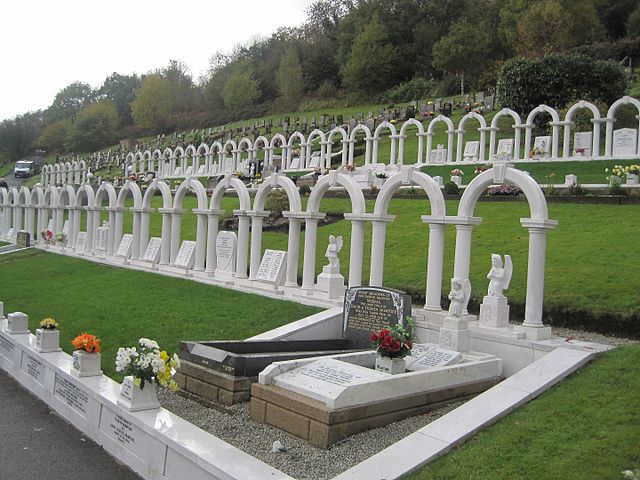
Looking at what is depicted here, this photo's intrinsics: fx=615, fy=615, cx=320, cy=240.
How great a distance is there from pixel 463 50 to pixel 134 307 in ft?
177

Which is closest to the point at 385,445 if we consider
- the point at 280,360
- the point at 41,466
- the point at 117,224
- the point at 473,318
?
the point at 280,360

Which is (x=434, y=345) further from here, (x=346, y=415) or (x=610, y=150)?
(x=610, y=150)

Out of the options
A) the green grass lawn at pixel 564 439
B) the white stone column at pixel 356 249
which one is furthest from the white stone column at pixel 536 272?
the white stone column at pixel 356 249

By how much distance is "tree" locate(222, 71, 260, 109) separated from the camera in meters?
82.1

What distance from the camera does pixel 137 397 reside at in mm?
7156

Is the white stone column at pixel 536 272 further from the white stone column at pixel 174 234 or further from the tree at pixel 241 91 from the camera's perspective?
the tree at pixel 241 91

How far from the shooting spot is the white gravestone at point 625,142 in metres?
24.1

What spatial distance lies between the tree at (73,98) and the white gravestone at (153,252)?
107 metres

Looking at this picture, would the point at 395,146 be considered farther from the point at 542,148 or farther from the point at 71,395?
the point at 71,395

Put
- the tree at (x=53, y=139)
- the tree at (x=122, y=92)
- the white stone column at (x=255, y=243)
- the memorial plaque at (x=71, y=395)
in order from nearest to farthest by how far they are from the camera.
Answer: the memorial plaque at (x=71, y=395) < the white stone column at (x=255, y=243) < the tree at (x=53, y=139) < the tree at (x=122, y=92)

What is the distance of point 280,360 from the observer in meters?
8.59

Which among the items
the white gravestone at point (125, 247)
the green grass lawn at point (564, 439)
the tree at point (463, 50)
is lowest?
the green grass lawn at point (564, 439)

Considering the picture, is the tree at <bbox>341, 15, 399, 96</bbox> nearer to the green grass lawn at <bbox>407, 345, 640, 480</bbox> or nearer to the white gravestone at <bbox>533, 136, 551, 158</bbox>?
the white gravestone at <bbox>533, 136, 551, 158</bbox>

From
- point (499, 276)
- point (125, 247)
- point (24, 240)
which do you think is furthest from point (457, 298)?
point (24, 240)
